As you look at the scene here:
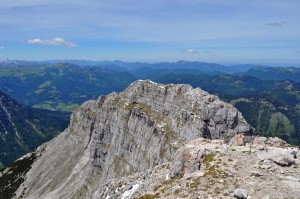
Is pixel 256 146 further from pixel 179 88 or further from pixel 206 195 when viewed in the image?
pixel 179 88

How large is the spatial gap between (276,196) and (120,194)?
91.4 feet

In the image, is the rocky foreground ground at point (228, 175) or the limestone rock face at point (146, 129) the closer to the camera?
the rocky foreground ground at point (228, 175)

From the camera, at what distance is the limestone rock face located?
123125 millimetres

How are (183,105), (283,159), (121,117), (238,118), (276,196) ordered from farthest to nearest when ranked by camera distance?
(121,117)
(183,105)
(238,118)
(283,159)
(276,196)

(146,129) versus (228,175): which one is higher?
(228,175)

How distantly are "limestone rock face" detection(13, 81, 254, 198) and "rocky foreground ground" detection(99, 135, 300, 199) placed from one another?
64024 mm

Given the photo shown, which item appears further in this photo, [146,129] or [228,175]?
Answer: [146,129]

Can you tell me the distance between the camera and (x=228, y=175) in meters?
38.2

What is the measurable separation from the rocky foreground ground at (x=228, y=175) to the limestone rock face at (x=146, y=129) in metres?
64.0

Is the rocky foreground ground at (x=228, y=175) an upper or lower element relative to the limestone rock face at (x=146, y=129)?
upper

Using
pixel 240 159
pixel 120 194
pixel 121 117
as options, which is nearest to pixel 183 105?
pixel 121 117

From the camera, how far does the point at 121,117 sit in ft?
604

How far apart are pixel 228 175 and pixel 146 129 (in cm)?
12230

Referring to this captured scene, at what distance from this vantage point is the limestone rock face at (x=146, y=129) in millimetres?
123125
